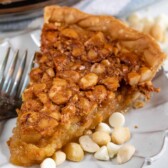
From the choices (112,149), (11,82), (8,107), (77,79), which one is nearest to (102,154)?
(112,149)

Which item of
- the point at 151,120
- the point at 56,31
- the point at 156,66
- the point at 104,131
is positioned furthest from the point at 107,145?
the point at 56,31

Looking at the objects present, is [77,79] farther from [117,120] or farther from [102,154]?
[102,154]

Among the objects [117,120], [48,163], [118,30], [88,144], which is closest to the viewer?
[48,163]

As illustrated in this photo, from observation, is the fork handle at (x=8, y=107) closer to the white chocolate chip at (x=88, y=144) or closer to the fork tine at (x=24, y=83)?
the fork tine at (x=24, y=83)

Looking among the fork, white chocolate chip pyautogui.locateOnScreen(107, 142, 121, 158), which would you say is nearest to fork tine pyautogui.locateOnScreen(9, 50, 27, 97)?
the fork

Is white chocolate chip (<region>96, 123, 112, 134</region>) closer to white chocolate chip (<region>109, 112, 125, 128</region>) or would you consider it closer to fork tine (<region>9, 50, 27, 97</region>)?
white chocolate chip (<region>109, 112, 125, 128</region>)

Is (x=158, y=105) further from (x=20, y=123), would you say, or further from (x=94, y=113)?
(x=20, y=123)

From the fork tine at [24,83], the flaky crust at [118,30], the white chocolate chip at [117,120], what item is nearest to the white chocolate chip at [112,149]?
the white chocolate chip at [117,120]
